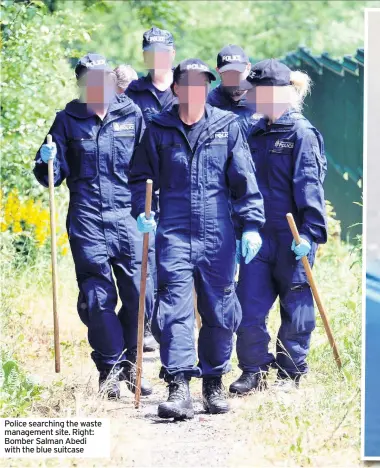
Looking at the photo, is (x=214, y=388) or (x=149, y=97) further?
(x=149, y=97)

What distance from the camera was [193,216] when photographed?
7035 mm

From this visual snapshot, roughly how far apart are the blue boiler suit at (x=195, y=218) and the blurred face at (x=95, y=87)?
0.61 m

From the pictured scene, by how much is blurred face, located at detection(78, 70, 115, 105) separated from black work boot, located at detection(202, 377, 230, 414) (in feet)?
5.60

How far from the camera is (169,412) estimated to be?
23.0ft

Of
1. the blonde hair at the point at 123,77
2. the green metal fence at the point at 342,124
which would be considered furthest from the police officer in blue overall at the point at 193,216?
the green metal fence at the point at 342,124

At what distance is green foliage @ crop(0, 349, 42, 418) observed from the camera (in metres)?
6.94

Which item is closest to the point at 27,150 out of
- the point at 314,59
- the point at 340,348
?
the point at 340,348

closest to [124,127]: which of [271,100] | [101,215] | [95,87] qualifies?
[95,87]

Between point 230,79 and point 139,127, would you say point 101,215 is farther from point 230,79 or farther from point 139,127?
point 230,79

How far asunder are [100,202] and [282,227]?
3.40 ft

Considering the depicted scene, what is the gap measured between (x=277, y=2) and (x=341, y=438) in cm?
1666

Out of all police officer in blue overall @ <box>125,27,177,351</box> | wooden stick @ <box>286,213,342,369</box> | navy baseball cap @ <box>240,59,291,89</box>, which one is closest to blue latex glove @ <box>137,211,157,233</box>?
wooden stick @ <box>286,213,342,369</box>

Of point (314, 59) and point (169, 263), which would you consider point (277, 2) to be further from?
point (169, 263)

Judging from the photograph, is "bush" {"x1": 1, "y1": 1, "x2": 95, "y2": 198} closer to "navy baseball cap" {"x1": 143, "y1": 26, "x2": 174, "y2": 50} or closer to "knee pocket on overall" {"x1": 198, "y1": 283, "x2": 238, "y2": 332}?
"navy baseball cap" {"x1": 143, "y1": 26, "x2": 174, "y2": 50}
